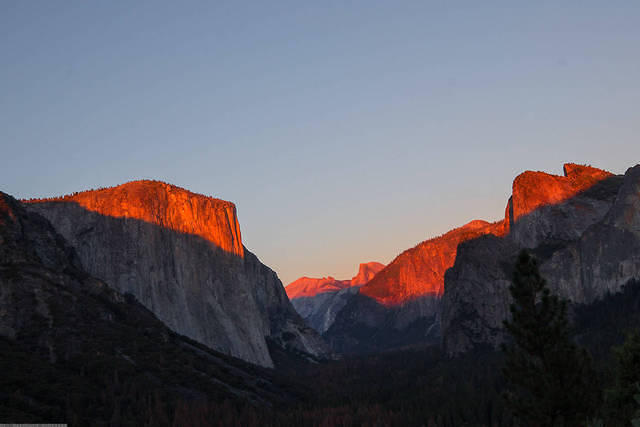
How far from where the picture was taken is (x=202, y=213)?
154 m

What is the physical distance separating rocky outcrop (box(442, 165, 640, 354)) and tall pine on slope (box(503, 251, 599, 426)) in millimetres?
108923

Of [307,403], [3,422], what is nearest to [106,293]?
[307,403]

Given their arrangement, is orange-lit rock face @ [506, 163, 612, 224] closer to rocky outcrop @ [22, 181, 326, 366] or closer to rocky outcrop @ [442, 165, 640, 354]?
Result: rocky outcrop @ [442, 165, 640, 354]

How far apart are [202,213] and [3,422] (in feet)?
323

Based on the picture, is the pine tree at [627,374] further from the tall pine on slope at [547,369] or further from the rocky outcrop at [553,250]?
the rocky outcrop at [553,250]

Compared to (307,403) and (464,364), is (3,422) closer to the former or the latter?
(307,403)

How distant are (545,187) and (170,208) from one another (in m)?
93.2

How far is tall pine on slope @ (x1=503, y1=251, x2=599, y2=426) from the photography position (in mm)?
39625

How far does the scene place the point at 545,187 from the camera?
172m

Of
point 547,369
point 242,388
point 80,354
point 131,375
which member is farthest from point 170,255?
point 547,369

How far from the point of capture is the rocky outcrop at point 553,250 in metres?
143

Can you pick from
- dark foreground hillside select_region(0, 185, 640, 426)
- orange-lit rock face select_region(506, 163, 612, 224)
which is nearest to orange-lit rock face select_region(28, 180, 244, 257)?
dark foreground hillside select_region(0, 185, 640, 426)

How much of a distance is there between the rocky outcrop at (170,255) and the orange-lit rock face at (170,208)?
0.20m

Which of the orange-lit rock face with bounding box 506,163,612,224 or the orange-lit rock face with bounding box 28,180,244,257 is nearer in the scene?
the orange-lit rock face with bounding box 28,180,244,257
